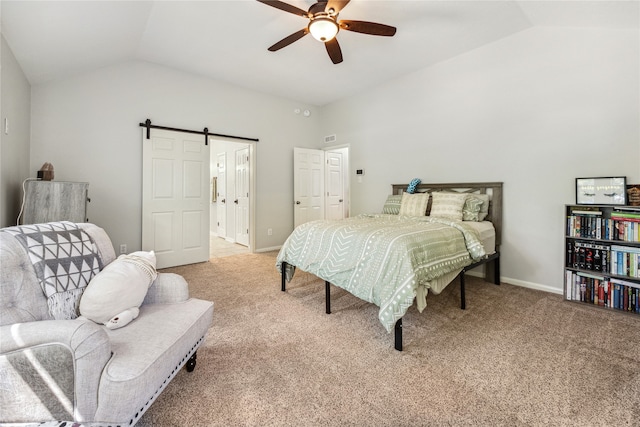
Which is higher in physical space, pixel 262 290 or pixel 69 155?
pixel 69 155

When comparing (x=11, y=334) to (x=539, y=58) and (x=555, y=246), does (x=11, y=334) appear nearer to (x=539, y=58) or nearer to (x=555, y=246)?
(x=555, y=246)

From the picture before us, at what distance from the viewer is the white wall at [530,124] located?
2.71 meters

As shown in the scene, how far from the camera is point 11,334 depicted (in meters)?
0.97

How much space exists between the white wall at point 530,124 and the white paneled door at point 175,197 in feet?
10.5

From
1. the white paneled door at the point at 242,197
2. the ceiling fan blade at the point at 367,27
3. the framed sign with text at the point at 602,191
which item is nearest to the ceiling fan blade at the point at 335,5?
the ceiling fan blade at the point at 367,27

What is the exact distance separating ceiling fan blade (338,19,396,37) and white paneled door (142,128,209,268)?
2.88 meters

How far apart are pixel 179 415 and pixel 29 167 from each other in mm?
3555

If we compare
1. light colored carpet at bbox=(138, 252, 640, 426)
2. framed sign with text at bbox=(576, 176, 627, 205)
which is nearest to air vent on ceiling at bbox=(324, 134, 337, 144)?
light colored carpet at bbox=(138, 252, 640, 426)

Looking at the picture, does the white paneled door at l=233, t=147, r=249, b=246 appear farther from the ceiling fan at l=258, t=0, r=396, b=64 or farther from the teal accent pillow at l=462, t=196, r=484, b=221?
the teal accent pillow at l=462, t=196, r=484, b=221

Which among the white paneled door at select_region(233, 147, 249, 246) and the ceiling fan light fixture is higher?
the ceiling fan light fixture

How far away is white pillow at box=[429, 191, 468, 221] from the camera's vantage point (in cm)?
334

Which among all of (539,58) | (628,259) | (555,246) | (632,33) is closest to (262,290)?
(555,246)

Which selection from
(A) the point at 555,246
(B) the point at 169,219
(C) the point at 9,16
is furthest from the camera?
(B) the point at 169,219

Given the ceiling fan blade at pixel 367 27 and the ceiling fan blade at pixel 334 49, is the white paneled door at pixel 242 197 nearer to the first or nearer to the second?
the ceiling fan blade at pixel 334 49
